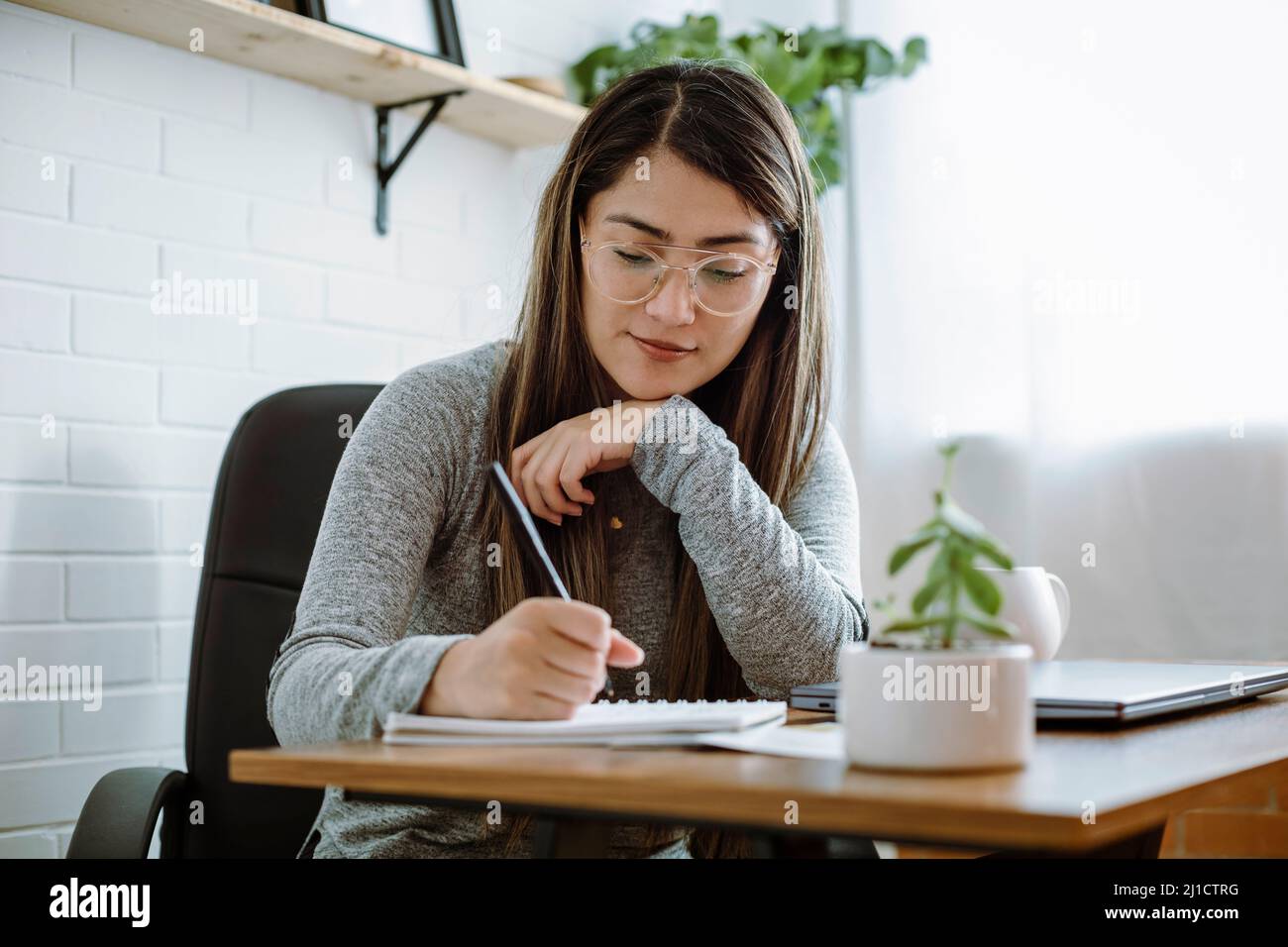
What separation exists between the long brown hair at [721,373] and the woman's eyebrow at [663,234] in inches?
1.7

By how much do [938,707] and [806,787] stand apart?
0.08 meters

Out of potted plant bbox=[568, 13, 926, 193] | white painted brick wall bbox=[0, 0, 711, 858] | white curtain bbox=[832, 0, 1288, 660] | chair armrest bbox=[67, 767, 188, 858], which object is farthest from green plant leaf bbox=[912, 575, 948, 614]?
potted plant bbox=[568, 13, 926, 193]

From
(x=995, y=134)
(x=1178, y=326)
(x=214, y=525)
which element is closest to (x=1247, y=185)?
(x=1178, y=326)

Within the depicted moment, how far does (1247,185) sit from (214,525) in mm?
1529

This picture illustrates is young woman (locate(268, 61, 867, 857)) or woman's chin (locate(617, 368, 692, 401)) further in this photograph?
woman's chin (locate(617, 368, 692, 401))

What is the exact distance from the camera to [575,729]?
0.76 m

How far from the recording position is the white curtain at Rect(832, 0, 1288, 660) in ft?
6.31

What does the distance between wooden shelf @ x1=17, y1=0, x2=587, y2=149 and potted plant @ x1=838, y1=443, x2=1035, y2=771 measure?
1.33 m

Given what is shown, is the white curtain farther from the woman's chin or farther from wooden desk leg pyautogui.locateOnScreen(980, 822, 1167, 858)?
the woman's chin

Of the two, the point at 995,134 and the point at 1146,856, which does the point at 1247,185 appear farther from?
the point at 1146,856

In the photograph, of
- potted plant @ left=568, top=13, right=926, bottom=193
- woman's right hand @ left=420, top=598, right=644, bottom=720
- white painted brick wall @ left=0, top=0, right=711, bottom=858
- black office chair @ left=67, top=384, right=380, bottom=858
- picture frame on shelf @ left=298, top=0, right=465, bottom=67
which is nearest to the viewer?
woman's right hand @ left=420, top=598, right=644, bottom=720

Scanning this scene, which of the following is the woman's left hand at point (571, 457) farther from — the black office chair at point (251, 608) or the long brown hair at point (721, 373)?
the black office chair at point (251, 608)

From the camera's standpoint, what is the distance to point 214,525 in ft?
4.58

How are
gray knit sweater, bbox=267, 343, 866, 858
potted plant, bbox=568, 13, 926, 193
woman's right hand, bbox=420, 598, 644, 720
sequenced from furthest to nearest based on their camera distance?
potted plant, bbox=568, 13, 926, 193 < gray knit sweater, bbox=267, 343, 866, 858 < woman's right hand, bbox=420, 598, 644, 720
